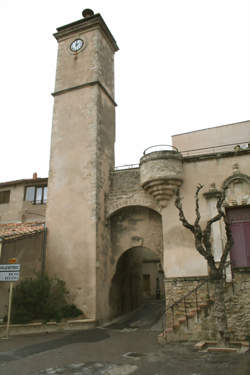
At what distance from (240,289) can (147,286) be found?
55.5 ft

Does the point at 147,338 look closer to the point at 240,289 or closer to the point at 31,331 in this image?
the point at 240,289

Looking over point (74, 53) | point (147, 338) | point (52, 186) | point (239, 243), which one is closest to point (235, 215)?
point (239, 243)

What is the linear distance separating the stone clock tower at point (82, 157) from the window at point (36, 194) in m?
5.67

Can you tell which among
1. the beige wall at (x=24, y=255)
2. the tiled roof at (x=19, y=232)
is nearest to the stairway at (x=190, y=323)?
the beige wall at (x=24, y=255)

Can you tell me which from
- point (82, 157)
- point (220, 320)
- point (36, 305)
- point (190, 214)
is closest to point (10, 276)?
point (36, 305)

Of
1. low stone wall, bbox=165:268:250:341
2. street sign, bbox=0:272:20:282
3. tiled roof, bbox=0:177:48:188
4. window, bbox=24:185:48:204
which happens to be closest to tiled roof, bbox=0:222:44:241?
street sign, bbox=0:272:20:282

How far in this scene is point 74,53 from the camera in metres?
17.3

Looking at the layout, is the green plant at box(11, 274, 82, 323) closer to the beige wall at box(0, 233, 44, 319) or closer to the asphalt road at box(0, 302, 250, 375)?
the beige wall at box(0, 233, 44, 319)

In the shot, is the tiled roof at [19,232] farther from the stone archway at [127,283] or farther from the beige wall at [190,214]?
the beige wall at [190,214]

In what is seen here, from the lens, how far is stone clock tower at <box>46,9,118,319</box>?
13.6 m

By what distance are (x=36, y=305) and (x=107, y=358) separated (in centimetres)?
567

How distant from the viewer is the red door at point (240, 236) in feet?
40.2

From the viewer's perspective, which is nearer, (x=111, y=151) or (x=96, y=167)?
(x=96, y=167)

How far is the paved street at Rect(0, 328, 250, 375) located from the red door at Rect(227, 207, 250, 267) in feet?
13.8
